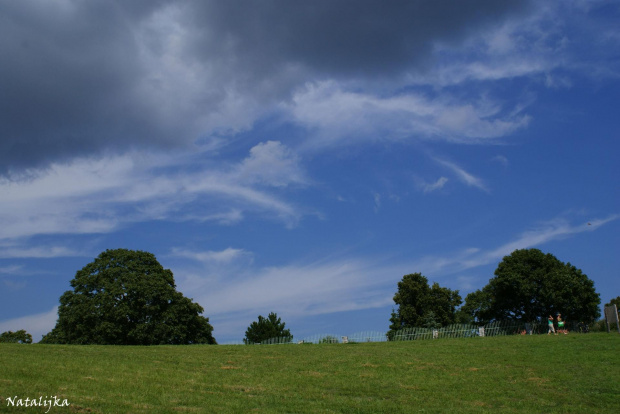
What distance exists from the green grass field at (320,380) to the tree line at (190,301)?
2245 cm

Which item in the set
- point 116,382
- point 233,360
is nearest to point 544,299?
point 233,360

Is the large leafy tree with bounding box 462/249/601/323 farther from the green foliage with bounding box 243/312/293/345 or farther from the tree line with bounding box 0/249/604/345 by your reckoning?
the green foliage with bounding box 243/312/293/345

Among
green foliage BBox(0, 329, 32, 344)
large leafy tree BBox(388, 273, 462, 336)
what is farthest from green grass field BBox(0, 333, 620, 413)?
green foliage BBox(0, 329, 32, 344)

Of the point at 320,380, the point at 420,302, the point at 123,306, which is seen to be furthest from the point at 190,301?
the point at 320,380

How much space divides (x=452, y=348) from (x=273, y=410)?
21277 mm

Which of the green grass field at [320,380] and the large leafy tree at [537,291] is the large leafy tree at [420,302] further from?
the green grass field at [320,380]

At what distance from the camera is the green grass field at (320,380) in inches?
693

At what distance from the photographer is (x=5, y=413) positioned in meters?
14.1

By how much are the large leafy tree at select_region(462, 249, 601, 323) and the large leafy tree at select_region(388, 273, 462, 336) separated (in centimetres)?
657

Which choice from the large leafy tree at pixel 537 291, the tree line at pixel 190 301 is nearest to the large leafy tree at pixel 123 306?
the tree line at pixel 190 301

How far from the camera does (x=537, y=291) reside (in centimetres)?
6331

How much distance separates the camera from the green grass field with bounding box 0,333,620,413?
57.7ft

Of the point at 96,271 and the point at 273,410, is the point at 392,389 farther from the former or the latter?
the point at 96,271

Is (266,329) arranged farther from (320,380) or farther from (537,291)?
(320,380)
